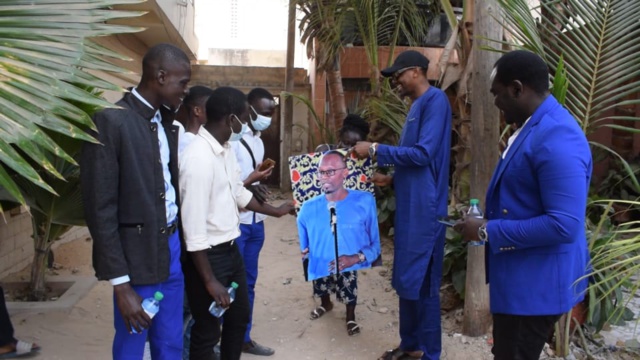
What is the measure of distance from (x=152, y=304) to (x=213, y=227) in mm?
538

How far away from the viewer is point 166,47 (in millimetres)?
2367

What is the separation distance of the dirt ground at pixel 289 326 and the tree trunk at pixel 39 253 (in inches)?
12.7

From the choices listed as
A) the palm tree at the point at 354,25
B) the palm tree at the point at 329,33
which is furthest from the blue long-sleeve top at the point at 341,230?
the palm tree at the point at 329,33

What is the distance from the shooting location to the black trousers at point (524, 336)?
2297 millimetres

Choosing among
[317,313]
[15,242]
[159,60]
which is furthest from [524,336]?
[15,242]

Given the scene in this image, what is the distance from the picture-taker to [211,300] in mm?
2738

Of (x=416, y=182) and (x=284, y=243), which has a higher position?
(x=416, y=182)

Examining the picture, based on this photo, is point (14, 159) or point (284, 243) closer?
point (14, 159)

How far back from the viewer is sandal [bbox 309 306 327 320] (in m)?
4.59

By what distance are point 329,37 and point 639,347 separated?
17.3 ft

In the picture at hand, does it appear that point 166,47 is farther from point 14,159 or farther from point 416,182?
point 416,182

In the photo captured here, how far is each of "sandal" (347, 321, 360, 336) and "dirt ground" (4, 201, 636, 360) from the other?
0.14 ft

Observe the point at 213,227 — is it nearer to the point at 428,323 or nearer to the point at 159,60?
the point at 159,60

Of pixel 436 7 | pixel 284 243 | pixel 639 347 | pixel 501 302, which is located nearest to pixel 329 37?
pixel 436 7
